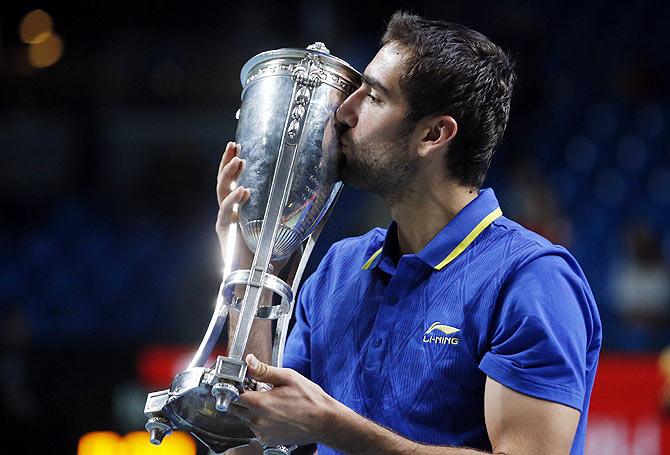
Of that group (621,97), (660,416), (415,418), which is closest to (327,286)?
(415,418)

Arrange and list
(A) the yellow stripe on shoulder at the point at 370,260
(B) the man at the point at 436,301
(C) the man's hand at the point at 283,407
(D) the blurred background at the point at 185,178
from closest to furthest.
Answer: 1. (C) the man's hand at the point at 283,407
2. (B) the man at the point at 436,301
3. (A) the yellow stripe on shoulder at the point at 370,260
4. (D) the blurred background at the point at 185,178

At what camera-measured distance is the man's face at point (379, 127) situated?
1729 millimetres

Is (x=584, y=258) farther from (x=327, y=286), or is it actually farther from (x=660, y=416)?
(x=327, y=286)

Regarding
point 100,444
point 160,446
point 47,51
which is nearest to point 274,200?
point 160,446

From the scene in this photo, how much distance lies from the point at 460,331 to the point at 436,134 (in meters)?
0.35

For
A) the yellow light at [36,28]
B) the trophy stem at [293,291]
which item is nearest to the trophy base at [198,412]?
the trophy stem at [293,291]

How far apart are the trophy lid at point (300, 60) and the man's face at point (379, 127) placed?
0.08ft

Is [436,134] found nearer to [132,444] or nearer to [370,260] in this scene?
[370,260]

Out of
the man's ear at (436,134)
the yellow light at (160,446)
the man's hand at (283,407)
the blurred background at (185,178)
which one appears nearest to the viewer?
the man's hand at (283,407)

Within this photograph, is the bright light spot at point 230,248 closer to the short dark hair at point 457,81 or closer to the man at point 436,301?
the man at point 436,301

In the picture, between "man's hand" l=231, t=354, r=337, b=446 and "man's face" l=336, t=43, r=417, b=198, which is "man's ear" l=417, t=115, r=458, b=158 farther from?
"man's hand" l=231, t=354, r=337, b=446

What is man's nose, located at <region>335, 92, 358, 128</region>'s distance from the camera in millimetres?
1722

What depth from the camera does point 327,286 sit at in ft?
6.36

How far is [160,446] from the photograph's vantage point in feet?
14.2
